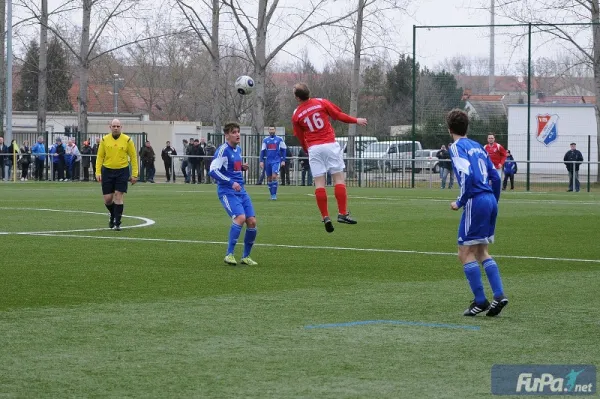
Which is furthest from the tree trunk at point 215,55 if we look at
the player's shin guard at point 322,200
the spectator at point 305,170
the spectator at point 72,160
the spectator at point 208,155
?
the player's shin guard at point 322,200

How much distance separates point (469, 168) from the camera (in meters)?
9.45

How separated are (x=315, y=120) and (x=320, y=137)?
0.29m

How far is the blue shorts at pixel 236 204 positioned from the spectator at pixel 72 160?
106 ft

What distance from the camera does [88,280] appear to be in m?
11.9

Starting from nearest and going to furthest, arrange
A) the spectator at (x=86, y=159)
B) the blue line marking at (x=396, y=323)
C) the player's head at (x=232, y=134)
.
Answer: the blue line marking at (x=396, y=323) < the player's head at (x=232, y=134) < the spectator at (x=86, y=159)

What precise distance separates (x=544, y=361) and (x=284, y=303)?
3.45 m

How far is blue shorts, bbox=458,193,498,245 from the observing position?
31.1 feet

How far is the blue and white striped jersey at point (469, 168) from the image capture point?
30.9 ft

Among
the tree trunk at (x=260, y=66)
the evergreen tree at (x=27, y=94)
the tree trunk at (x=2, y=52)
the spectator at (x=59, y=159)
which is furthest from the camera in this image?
the evergreen tree at (x=27, y=94)

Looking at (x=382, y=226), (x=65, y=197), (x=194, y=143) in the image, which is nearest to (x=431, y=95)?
(x=194, y=143)

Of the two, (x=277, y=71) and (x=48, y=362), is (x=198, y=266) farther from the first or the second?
(x=277, y=71)

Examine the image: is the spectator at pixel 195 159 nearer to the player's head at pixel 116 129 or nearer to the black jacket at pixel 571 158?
the black jacket at pixel 571 158

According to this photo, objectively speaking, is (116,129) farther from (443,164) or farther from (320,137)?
(443,164)

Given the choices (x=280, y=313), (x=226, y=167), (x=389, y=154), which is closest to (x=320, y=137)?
(x=226, y=167)
